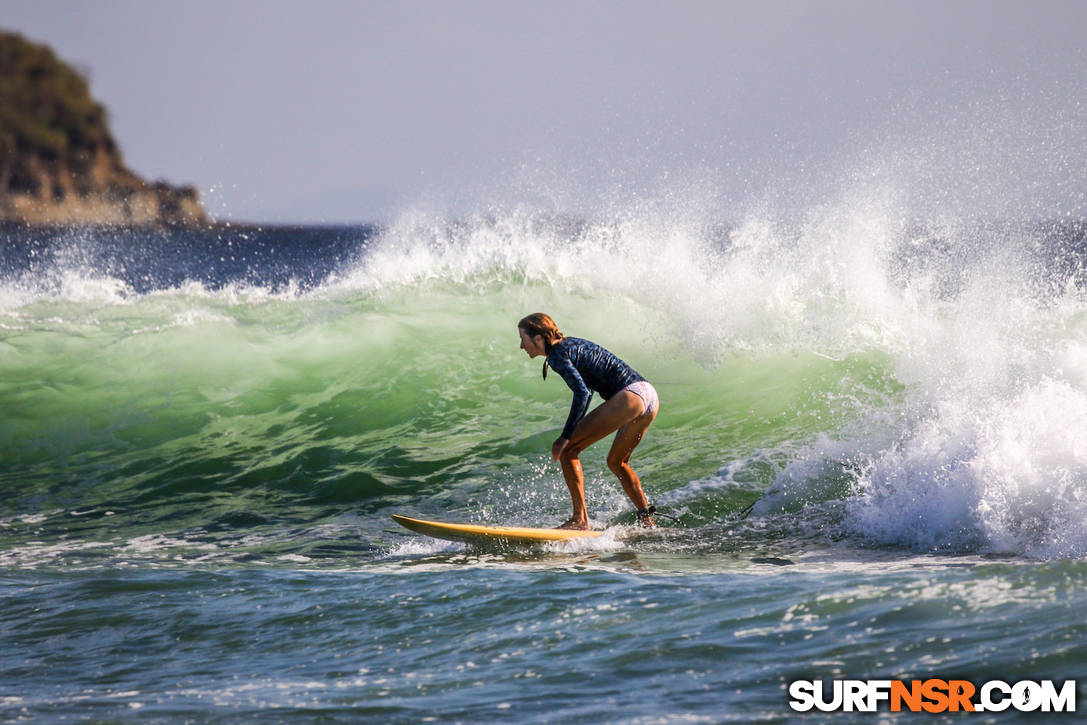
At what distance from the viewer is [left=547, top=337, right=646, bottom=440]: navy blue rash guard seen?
6480 millimetres

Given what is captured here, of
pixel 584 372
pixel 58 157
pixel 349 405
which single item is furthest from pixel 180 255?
pixel 584 372

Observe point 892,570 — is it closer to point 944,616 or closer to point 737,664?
point 944,616

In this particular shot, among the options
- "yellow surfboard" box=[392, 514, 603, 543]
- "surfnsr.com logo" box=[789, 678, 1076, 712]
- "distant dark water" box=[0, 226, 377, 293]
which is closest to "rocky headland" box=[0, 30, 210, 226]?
"distant dark water" box=[0, 226, 377, 293]

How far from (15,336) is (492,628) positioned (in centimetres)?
1124

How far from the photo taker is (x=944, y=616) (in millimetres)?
4133

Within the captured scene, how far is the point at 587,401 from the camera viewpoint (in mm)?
6578

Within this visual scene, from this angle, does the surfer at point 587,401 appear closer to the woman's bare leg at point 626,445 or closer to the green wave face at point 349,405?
the woman's bare leg at point 626,445

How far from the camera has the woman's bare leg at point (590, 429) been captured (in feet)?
21.8

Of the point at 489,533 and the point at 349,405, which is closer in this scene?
the point at 489,533

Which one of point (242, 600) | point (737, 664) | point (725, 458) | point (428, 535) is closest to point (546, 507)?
point (428, 535)

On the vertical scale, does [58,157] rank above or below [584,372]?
above

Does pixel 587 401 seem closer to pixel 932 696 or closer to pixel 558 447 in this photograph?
pixel 558 447

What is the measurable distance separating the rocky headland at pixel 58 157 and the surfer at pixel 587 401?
84.4 metres

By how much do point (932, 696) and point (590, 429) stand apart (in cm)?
342
